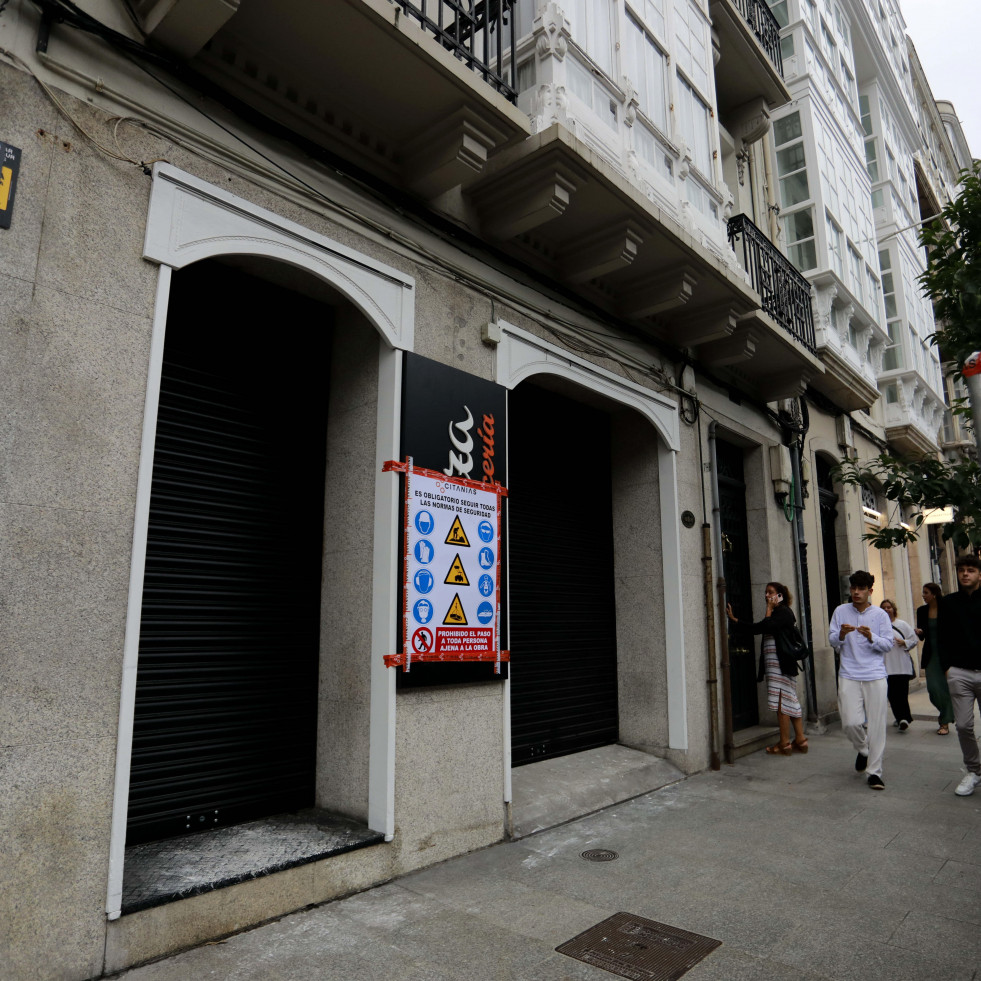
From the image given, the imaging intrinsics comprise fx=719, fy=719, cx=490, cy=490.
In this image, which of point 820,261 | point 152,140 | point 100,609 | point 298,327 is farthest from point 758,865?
point 820,261

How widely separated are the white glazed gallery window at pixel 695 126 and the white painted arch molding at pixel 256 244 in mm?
4621

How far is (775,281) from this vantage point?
10.1 metres

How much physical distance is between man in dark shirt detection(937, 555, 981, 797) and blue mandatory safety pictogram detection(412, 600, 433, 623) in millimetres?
4656

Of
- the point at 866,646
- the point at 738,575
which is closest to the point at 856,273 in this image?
the point at 738,575

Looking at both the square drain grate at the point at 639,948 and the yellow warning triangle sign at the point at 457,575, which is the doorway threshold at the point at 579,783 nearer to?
the square drain grate at the point at 639,948

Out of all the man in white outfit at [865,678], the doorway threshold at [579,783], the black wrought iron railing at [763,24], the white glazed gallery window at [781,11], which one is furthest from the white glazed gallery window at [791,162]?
the doorway threshold at [579,783]

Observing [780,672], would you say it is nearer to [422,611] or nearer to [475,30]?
[422,611]

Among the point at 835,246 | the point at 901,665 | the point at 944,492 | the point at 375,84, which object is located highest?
the point at 835,246

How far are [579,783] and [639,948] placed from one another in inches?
110

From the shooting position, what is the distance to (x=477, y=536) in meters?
5.27

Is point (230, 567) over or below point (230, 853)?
over

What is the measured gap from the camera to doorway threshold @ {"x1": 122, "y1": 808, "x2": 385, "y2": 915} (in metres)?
3.40

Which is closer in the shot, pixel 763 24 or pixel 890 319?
pixel 763 24

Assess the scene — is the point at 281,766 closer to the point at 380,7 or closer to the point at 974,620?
the point at 380,7
